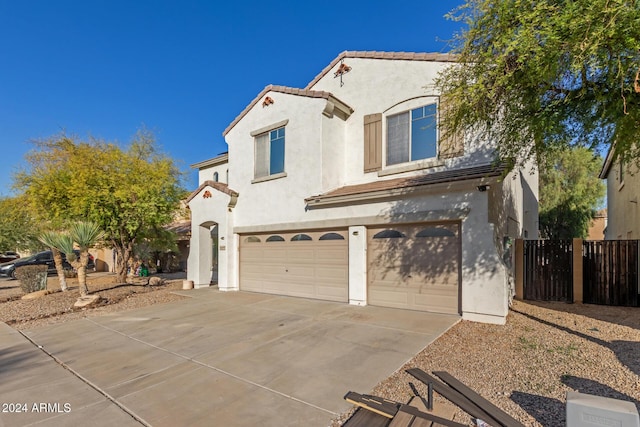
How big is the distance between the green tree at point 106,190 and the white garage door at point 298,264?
575cm

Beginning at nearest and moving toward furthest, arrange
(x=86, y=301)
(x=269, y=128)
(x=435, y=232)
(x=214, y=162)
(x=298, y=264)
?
(x=435, y=232) → (x=86, y=301) → (x=298, y=264) → (x=269, y=128) → (x=214, y=162)

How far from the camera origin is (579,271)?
10219mm

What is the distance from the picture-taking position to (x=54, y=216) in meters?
15.6

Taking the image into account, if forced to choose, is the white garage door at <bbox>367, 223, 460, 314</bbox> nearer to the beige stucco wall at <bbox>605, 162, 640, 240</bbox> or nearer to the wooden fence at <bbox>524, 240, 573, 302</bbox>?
the wooden fence at <bbox>524, 240, 573, 302</bbox>

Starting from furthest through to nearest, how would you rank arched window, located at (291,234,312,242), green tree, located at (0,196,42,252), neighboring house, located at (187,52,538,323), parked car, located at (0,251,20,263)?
parked car, located at (0,251,20,263), green tree, located at (0,196,42,252), arched window, located at (291,234,312,242), neighboring house, located at (187,52,538,323)

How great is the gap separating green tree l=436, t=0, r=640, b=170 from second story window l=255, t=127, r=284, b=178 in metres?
7.06

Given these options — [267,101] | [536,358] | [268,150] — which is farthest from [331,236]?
[536,358]

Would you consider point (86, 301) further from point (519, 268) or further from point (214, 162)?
point (519, 268)

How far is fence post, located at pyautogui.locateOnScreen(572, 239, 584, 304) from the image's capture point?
1022cm

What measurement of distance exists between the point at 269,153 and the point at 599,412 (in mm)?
12072

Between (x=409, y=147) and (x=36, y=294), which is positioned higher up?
(x=409, y=147)

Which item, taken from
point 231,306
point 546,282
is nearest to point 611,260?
point 546,282

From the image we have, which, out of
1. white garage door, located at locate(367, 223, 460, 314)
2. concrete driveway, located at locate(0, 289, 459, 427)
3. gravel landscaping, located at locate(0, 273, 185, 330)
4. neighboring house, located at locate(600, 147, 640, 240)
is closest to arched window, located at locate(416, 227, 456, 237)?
white garage door, located at locate(367, 223, 460, 314)

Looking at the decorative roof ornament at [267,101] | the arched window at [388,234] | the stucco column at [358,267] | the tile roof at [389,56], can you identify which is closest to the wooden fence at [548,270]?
the arched window at [388,234]
